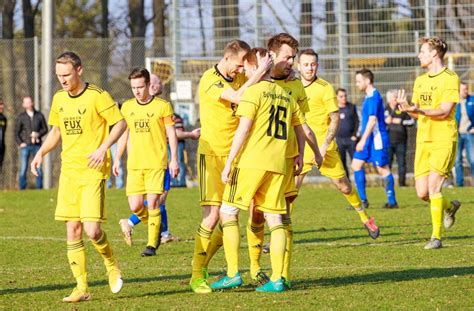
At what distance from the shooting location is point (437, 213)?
12266 millimetres

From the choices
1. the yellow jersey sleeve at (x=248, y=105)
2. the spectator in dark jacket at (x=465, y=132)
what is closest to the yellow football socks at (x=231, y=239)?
the yellow jersey sleeve at (x=248, y=105)

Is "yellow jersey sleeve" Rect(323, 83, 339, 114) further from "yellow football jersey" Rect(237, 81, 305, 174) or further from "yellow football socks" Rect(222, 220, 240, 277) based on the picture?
"yellow football socks" Rect(222, 220, 240, 277)

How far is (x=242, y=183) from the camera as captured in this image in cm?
887

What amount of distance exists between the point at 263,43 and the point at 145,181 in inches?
629

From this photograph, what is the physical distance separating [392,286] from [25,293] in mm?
3008

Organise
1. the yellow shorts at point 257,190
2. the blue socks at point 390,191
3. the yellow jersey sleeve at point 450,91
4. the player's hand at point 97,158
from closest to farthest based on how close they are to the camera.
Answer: the yellow shorts at point 257,190, the player's hand at point 97,158, the yellow jersey sleeve at point 450,91, the blue socks at point 390,191

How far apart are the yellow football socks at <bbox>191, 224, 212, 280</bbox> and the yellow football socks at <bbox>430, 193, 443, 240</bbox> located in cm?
363

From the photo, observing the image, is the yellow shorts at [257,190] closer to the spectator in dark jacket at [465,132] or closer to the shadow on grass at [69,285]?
the shadow on grass at [69,285]

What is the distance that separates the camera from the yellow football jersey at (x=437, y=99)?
12.0 meters

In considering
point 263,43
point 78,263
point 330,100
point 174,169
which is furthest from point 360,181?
point 263,43

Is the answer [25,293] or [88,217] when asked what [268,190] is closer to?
[88,217]

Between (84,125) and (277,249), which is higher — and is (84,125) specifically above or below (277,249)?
above

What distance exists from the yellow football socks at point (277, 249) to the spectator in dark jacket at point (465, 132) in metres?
14.6

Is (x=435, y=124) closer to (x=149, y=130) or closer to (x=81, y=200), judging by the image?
(x=149, y=130)
